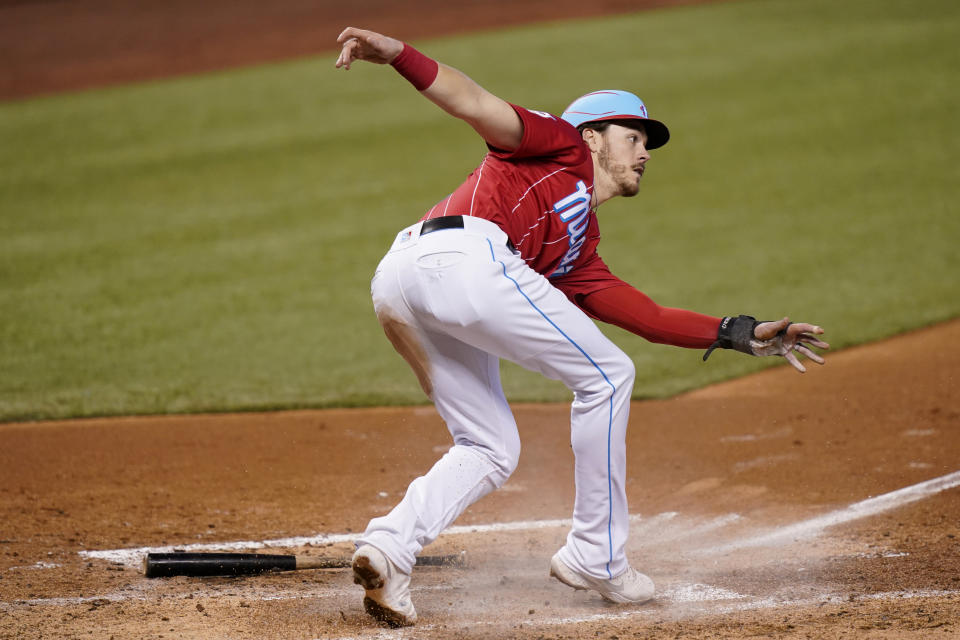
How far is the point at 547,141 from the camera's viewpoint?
3418mm

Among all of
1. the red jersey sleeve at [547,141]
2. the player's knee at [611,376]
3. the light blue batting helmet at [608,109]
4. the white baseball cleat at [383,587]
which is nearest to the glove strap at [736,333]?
the player's knee at [611,376]

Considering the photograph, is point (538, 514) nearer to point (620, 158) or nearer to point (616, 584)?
point (616, 584)

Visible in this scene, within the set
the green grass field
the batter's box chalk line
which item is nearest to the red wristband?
the batter's box chalk line

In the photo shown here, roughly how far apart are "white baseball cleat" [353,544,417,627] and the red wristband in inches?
59.2

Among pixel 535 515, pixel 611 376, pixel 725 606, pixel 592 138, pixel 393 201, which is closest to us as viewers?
pixel 611 376

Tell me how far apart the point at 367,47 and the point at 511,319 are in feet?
3.21

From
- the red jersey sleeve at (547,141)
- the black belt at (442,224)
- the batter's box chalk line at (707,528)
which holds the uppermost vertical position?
the red jersey sleeve at (547,141)

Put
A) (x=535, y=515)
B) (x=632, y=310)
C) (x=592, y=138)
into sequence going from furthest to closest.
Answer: (x=535, y=515), (x=632, y=310), (x=592, y=138)

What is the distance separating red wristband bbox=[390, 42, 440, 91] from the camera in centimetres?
326

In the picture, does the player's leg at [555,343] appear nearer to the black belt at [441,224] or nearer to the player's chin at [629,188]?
the black belt at [441,224]

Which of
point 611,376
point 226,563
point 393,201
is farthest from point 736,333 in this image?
point 393,201

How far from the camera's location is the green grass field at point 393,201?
7.16m

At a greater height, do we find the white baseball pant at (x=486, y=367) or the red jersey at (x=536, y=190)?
the red jersey at (x=536, y=190)

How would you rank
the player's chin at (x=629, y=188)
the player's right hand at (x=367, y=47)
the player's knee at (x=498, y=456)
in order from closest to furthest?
the player's right hand at (x=367, y=47) < the player's knee at (x=498, y=456) < the player's chin at (x=629, y=188)
